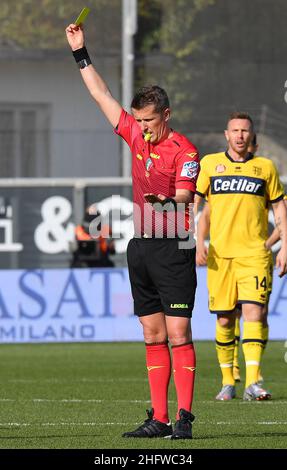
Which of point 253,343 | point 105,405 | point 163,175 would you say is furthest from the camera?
point 253,343

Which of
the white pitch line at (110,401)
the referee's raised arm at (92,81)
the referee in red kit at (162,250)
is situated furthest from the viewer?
the white pitch line at (110,401)

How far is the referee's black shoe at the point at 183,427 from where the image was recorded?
8.35 m

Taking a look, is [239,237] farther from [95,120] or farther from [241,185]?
[95,120]

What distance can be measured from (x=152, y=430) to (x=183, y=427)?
265 mm

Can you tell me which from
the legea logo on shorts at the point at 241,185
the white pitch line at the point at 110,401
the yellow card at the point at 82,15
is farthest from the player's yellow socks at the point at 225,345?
the yellow card at the point at 82,15

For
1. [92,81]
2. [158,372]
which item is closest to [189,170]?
[92,81]

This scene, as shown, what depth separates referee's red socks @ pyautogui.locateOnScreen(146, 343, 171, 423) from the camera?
8734 millimetres

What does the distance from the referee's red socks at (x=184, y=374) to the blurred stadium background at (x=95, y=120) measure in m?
10.4

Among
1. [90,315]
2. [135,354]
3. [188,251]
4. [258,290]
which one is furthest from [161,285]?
[90,315]

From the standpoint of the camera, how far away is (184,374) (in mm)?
8586

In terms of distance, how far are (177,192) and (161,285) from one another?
652mm

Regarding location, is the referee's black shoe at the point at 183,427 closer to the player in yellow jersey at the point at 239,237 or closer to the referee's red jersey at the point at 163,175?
the referee's red jersey at the point at 163,175

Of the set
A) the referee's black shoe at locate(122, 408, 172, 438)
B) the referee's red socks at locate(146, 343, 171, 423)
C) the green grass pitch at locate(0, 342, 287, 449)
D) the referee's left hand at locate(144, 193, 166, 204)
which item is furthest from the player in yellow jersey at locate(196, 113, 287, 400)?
the referee's left hand at locate(144, 193, 166, 204)

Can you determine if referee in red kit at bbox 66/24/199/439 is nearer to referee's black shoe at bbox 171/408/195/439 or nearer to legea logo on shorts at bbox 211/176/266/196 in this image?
referee's black shoe at bbox 171/408/195/439
